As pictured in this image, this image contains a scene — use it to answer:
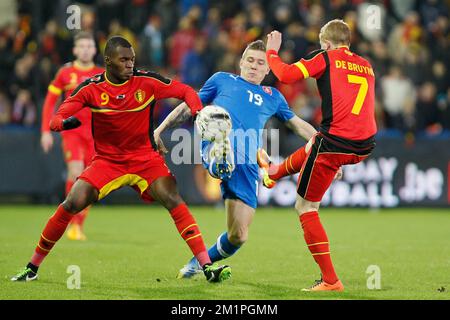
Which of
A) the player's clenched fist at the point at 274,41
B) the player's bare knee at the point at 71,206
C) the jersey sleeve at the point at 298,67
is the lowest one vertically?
the player's bare knee at the point at 71,206

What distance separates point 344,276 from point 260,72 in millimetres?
2081

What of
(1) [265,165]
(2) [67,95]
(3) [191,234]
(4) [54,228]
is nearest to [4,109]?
(2) [67,95]

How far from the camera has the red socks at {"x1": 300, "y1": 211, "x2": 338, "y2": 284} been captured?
816 cm

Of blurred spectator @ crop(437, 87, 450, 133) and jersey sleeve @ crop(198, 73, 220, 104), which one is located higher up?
jersey sleeve @ crop(198, 73, 220, 104)

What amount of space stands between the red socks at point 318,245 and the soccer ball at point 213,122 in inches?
40.4

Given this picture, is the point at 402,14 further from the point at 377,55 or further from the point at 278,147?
the point at 278,147

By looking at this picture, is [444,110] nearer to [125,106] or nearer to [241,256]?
[241,256]

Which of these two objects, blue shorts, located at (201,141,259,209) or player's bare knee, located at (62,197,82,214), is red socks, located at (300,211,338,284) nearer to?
blue shorts, located at (201,141,259,209)

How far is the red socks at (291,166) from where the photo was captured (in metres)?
9.01

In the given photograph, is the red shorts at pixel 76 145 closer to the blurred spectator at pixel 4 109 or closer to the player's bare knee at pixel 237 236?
the player's bare knee at pixel 237 236

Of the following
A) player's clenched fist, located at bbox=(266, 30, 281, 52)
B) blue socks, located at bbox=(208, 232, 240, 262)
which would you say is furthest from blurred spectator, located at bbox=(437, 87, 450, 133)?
player's clenched fist, located at bbox=(266, 30, 281, 52)

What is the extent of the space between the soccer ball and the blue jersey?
623mm

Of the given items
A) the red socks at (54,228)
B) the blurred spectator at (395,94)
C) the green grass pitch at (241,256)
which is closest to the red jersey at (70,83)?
the green grass pitch at (241,256)
